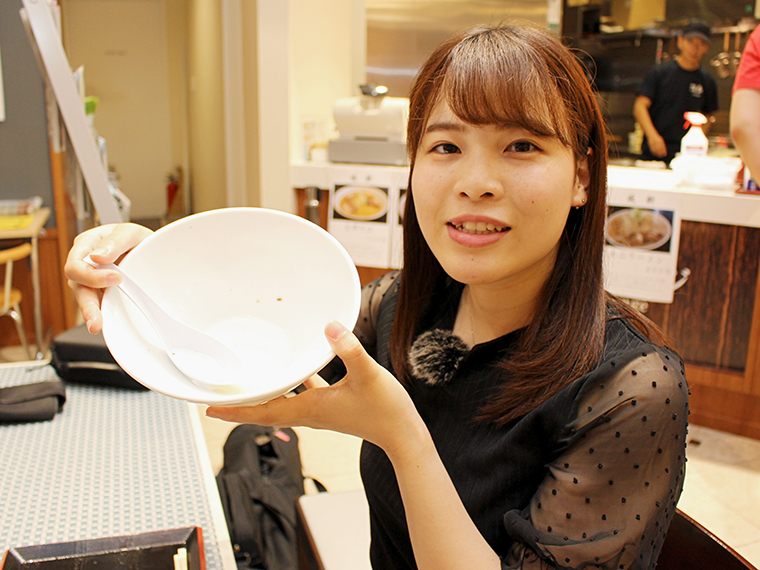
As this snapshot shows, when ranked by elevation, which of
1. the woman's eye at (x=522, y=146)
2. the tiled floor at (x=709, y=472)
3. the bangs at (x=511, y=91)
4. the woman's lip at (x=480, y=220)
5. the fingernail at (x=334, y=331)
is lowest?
the tiled floor at (x=709, y=472)

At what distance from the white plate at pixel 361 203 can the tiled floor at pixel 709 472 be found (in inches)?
41.5

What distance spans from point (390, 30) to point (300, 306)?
362cm

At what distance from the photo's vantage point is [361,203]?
3.04 meters

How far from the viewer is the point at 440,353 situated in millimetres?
975

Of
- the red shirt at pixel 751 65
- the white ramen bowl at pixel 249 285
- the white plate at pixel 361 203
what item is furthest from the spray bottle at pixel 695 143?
the white ramen bowl at pixel 249 285

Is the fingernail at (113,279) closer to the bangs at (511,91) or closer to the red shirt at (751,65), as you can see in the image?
the bangs at (511,91)

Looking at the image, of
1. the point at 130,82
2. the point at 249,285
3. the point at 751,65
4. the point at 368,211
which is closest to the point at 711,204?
the point at 751,65

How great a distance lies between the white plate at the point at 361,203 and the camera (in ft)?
9.86

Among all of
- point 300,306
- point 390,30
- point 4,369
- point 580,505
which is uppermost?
point 390,30

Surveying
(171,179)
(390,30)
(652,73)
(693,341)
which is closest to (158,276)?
(693,341)

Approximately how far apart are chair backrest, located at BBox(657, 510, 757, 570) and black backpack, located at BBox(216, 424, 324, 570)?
32.7 inches

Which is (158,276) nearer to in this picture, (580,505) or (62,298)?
(580,505)

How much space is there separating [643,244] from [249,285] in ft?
7.05

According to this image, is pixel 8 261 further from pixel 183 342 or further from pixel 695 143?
pixel 695 143
